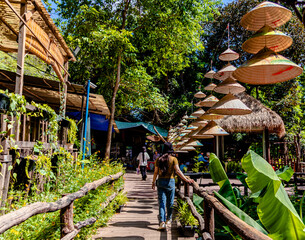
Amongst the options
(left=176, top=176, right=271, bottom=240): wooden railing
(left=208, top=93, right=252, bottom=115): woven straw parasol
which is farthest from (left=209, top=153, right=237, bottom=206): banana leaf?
(left=208, top=93, right=252, bottom=115): woven straw parasol

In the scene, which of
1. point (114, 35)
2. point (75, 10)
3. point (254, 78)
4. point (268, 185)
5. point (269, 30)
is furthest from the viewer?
point (75, 10)

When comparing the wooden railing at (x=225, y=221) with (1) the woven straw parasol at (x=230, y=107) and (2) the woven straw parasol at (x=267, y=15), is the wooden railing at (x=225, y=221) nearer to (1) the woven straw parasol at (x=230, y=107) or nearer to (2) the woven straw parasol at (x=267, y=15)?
(1) the woven straw parasol at (x=230, y=107)

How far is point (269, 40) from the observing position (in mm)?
2818

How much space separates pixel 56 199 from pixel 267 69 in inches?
132

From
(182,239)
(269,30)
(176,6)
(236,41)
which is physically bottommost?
(182,239)

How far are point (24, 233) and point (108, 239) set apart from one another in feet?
6.02

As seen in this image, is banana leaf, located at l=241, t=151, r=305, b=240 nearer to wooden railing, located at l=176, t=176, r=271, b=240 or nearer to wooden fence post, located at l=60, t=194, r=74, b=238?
wooden railing, located at l=176, t=176, r=271, b=240

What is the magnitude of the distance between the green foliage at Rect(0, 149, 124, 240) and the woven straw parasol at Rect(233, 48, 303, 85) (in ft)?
9.38

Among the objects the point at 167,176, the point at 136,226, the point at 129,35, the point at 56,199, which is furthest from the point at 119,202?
the point at 129,35

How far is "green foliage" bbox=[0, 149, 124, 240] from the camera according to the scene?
323 centimetres

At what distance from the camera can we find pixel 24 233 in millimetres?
3150

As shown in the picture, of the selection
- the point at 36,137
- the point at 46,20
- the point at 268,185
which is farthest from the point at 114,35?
the point at 268,185

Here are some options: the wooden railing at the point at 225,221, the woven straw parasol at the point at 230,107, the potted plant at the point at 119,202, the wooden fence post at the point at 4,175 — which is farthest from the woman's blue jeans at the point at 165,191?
the wooden fence post at the point at 4,175

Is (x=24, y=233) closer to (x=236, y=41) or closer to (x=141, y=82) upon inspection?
(x=141, y=82)
